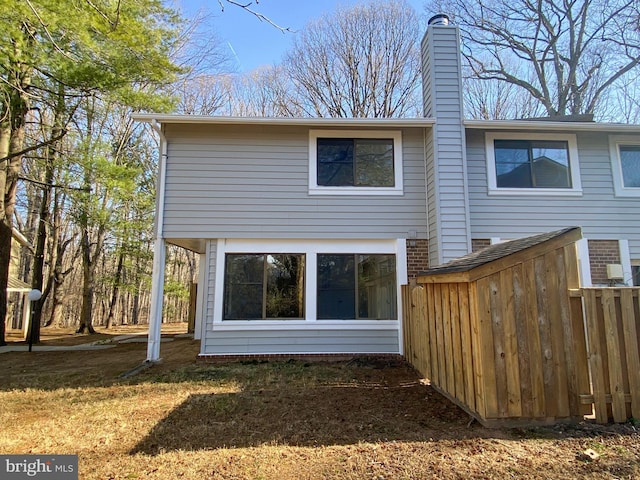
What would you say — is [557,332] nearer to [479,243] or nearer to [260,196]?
[479,243]

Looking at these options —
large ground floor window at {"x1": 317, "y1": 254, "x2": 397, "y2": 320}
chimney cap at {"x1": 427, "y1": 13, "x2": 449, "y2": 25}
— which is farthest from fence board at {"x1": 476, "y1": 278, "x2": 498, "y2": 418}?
chimney cap at {"x1": 427, "y1": 13, "x2": 449, "y2": 25}

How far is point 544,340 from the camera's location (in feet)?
12.4

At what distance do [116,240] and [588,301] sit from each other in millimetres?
18218

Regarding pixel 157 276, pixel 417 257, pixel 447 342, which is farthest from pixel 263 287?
pixel 447 342

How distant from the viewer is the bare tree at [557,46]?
47.6ft

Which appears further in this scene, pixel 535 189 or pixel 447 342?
pixel 535 189

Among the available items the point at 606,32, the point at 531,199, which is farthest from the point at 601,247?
the point at 606,32

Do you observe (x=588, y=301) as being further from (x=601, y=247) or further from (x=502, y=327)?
(x=601, y=247)

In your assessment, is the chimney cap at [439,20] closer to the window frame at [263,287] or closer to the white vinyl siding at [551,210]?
the white vinyl siding at [551,210]

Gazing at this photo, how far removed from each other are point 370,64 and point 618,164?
11703mm

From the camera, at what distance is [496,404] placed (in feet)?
11.8

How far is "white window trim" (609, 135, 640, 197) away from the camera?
7902 millimetres

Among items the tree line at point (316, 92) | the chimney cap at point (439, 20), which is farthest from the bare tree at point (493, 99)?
the chimney cap at point (439, 20)

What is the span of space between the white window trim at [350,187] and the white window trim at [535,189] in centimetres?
188
